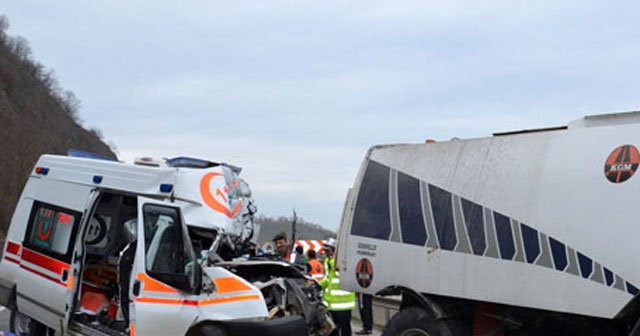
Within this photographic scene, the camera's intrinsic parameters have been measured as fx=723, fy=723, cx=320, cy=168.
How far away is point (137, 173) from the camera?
792 centimetres

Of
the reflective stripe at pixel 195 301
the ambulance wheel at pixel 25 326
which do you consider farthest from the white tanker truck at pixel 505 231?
the ambulance wheel at pixel 25 326

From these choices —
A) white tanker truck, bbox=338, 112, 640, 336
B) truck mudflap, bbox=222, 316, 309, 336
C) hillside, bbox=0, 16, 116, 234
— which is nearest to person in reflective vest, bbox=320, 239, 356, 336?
white tanker truck, bbox=338, 112, 640, 336

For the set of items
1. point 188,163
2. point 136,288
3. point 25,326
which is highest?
point 188,163

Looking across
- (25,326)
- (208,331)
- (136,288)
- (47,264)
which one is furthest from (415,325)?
(25,326)

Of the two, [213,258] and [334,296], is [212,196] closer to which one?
[213,258]

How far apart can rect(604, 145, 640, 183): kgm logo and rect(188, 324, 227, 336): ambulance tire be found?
12.0ft

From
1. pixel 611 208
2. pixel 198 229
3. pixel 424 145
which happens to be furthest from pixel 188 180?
pixel 611 208

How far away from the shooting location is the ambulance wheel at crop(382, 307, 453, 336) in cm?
674

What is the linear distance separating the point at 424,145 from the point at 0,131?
164 ft

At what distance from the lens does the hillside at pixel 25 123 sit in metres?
49.6

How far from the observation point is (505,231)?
614cm

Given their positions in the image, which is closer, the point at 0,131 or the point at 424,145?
the point at 424,145

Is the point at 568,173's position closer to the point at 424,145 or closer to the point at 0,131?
the point at 424,145

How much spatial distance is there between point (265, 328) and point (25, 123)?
181ft
